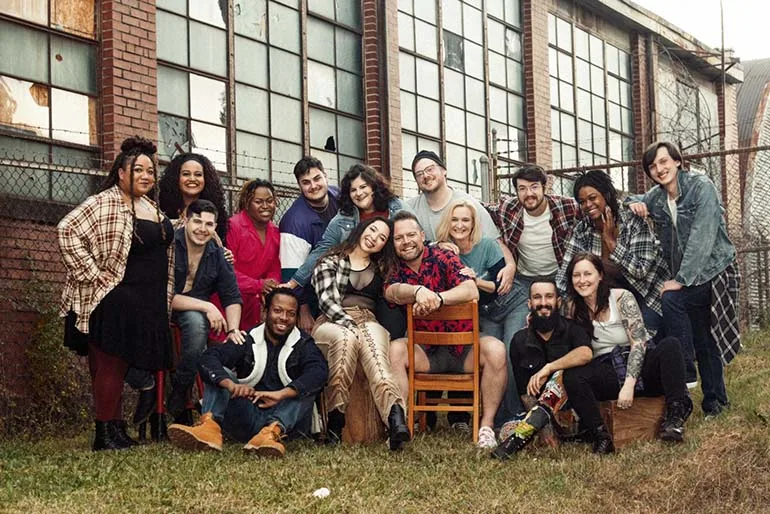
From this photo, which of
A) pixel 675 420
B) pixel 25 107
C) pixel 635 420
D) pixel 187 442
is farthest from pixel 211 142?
pixel 675 420

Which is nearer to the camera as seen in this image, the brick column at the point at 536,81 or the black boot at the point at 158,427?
the black boot at the point at 158,427

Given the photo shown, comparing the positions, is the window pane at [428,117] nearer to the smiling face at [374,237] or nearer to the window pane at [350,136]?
the window pane at [350,136]

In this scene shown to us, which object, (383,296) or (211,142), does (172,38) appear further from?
(383,296)

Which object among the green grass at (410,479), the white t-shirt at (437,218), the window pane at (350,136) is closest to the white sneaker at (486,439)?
the green grass at (410,479)

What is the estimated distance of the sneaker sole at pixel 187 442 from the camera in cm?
672

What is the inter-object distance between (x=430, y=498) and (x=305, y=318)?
246 cm

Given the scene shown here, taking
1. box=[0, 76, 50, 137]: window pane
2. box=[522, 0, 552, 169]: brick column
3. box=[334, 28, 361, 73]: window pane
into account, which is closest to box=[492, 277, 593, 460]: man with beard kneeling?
box=[0, 76, 50, 137]: window pane

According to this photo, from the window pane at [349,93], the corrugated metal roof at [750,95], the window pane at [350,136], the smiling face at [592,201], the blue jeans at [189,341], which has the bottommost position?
the blue jeans at [189,341]

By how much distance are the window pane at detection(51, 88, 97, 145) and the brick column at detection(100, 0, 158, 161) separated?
110mm

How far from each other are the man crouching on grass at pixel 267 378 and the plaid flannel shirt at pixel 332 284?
0.69 feet

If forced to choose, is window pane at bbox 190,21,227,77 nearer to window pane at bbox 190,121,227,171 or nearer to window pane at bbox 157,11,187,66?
window pane at bbox 157,11,187,66

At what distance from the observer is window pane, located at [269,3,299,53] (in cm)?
1240

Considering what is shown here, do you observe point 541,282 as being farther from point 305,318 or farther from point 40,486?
point 40,486

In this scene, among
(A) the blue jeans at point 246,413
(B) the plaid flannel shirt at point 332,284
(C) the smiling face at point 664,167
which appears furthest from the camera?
(C) the smiling face at point 664,167
